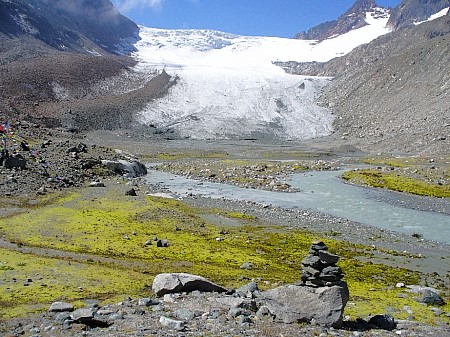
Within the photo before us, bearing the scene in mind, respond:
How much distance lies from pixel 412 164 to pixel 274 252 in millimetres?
48930

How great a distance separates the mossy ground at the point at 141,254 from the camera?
689 inches

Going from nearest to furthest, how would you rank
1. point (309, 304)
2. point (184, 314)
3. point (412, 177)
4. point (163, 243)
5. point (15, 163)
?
point (184, 314) < point (309, 304) < point (163, 243) < point (15, 163) < point (412, 177)

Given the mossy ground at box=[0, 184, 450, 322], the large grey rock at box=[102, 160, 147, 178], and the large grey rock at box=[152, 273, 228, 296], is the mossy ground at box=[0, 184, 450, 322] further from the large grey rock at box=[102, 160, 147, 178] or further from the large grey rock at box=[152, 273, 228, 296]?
the large grey rock at box=[102, 160, 147, 178]

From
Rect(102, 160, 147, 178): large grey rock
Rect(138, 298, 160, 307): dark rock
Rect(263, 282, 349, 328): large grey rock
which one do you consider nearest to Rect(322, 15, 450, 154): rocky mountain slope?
Rect(102, 160, 147, 178): large grey rock

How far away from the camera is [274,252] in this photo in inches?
1091

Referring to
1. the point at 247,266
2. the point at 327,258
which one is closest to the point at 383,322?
the point at 327,258

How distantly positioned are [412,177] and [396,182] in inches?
163

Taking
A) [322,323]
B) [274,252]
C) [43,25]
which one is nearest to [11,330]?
[322,323]

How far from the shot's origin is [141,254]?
24312 millimetres

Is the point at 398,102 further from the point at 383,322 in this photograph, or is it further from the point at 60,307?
the point at 60,307

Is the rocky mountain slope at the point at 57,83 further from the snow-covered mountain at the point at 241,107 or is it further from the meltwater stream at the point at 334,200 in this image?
the meltwater stream at the point at 334,200

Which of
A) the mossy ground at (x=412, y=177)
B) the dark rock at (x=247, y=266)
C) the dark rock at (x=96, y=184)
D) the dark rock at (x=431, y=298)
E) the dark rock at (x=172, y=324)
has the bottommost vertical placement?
the dark rock at (x=431, y=298)

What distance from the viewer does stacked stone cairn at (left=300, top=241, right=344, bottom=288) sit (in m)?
16.0

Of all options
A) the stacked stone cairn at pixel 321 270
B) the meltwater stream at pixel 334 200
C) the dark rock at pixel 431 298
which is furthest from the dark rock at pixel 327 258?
the meltwater stream at pixel 334 200
